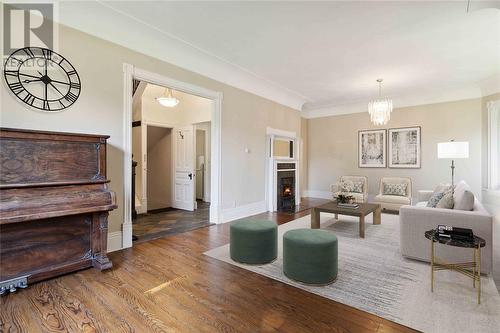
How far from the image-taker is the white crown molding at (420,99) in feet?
19.3

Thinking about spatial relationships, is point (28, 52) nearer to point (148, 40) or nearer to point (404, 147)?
point (148, 40)

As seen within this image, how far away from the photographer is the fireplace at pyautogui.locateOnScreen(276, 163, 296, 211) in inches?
245

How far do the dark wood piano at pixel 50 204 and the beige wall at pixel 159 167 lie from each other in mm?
3709

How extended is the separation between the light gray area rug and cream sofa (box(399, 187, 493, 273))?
0.32 feet

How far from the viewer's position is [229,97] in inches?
199

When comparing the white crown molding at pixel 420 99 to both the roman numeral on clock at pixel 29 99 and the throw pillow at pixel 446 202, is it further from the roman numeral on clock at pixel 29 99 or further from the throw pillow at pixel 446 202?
the roman numeral on clock at pixel 29 99

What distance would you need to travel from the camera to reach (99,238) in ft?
9.18

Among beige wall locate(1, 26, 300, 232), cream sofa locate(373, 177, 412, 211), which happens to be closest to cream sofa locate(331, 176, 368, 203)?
cream sofa locate(373, 177, 412, 211)

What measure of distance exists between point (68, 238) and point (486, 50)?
6.59 meters

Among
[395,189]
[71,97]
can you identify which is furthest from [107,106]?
[395,189]

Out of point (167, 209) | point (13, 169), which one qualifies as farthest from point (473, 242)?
point (167, 209)

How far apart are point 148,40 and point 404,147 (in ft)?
22.3

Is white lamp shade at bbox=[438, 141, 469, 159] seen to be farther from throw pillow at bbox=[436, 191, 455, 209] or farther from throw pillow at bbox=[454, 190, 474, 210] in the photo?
throw pillow at bbox=[454, 190, 474, 210]

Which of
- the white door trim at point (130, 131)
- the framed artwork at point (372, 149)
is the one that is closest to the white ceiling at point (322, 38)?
the white door trim at point (130, 131)
